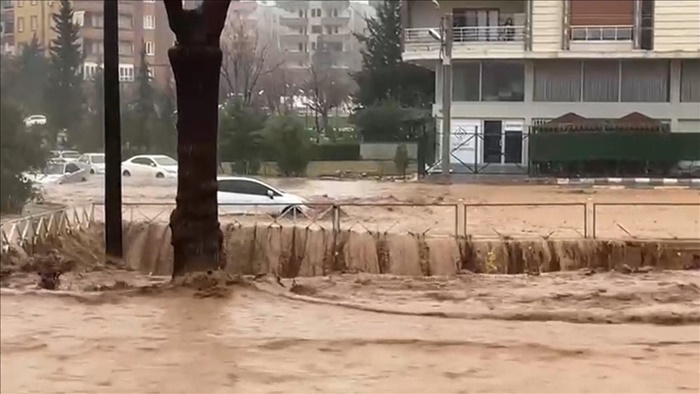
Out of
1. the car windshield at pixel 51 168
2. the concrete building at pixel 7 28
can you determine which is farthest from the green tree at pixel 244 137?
the concrete building at pixel 7 28

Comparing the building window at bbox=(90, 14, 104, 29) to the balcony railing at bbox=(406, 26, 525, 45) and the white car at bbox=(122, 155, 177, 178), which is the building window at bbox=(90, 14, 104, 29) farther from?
the balcony railing at bbox=(406, 26, 525, 45)

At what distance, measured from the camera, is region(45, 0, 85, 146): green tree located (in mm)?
2619

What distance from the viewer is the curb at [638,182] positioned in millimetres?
10791

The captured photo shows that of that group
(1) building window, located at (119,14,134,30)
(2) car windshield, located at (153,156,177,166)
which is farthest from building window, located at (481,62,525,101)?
(1) building window, located at (119,14,134,30)

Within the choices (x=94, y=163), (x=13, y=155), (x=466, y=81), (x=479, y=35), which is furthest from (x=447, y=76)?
(x=13, y=155)

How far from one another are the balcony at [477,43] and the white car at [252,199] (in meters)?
6.47

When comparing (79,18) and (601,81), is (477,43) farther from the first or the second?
(79,18)

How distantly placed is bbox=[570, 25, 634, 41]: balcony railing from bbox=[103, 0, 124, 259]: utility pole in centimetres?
1067

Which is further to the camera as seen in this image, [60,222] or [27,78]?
[60,222]

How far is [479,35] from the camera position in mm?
16500

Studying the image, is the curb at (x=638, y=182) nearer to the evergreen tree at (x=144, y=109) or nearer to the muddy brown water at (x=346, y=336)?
the muddy brown water at (x=346, y=336)

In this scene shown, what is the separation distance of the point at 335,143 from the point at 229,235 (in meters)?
3.90

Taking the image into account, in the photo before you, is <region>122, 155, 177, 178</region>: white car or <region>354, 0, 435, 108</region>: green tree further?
<region>354, 0, 435, 108</region>: green tree

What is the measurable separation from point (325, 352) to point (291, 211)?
6.72 m
